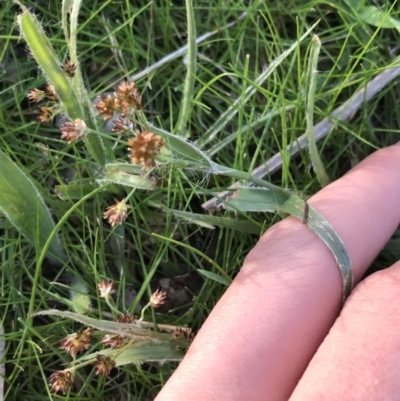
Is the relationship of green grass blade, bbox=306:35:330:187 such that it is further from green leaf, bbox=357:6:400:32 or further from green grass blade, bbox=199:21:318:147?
green leaf, bbox=357:6:400:32

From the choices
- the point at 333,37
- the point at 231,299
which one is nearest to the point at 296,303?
the point at 231,299

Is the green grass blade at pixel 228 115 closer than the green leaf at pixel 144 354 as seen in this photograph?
No

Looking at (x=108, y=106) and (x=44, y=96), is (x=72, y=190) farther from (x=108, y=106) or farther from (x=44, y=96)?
(x=108, y=106)

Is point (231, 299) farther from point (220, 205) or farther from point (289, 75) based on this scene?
point (289, 75)

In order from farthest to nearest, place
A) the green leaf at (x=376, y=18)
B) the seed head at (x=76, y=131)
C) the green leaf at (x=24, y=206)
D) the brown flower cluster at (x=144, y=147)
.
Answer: the green leaf at (x=376, y=18) → the green leaf at (x=24, y=206) → the seed head at (x=76, y=131) → the brown flower cluster at (x=144, y=147)

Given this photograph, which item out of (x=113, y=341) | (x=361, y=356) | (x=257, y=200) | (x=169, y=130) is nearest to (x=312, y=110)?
(x=257, y=200)

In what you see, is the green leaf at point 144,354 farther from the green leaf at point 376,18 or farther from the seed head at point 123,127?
the green leaf at point 376,18

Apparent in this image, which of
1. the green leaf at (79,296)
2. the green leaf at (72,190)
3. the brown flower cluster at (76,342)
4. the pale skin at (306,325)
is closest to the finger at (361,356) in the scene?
the pale skin at (306,325)
